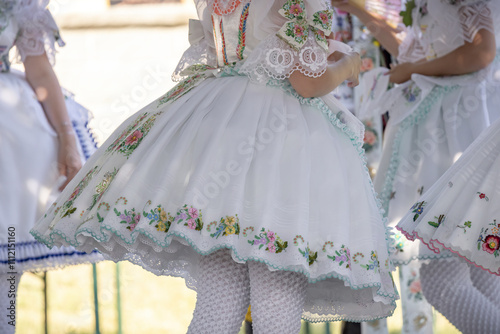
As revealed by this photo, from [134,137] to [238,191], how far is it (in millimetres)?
349

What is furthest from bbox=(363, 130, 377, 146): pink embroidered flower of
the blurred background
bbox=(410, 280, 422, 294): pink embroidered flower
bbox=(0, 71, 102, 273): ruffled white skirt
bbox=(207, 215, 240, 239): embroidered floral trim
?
bbox=(207, 215, 240, 239): embroidered floral trim

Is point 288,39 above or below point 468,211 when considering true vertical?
above

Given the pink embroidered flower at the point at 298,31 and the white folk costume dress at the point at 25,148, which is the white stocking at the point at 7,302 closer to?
the white folk costume dress at the point at 25,148

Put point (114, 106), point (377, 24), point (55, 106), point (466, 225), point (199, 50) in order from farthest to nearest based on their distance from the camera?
1. point (114, 106)
2. point (377, 24)
3. point (55, 106)
4. point (199, 50)
5. point (466, 225)

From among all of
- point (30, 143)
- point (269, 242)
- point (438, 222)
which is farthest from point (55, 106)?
point (438, 222)

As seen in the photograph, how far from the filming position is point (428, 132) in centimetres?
243

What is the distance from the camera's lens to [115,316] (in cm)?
384

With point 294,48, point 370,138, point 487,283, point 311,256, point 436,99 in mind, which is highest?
point 294,48

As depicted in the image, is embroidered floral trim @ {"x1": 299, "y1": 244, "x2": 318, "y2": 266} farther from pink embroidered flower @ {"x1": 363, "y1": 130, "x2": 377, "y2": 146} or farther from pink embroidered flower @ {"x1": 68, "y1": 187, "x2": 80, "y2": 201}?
pink embroidered flower @ {"x1": 363, "y1": 130, "x2": 377, "y2": 146}

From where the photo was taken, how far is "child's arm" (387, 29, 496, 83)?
2.32 m

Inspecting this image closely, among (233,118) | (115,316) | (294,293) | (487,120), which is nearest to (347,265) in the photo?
(294,293)

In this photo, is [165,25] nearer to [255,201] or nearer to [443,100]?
[443,100]

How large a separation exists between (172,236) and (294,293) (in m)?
0.35

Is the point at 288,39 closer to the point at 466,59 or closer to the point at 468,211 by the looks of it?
the point at 468,211
